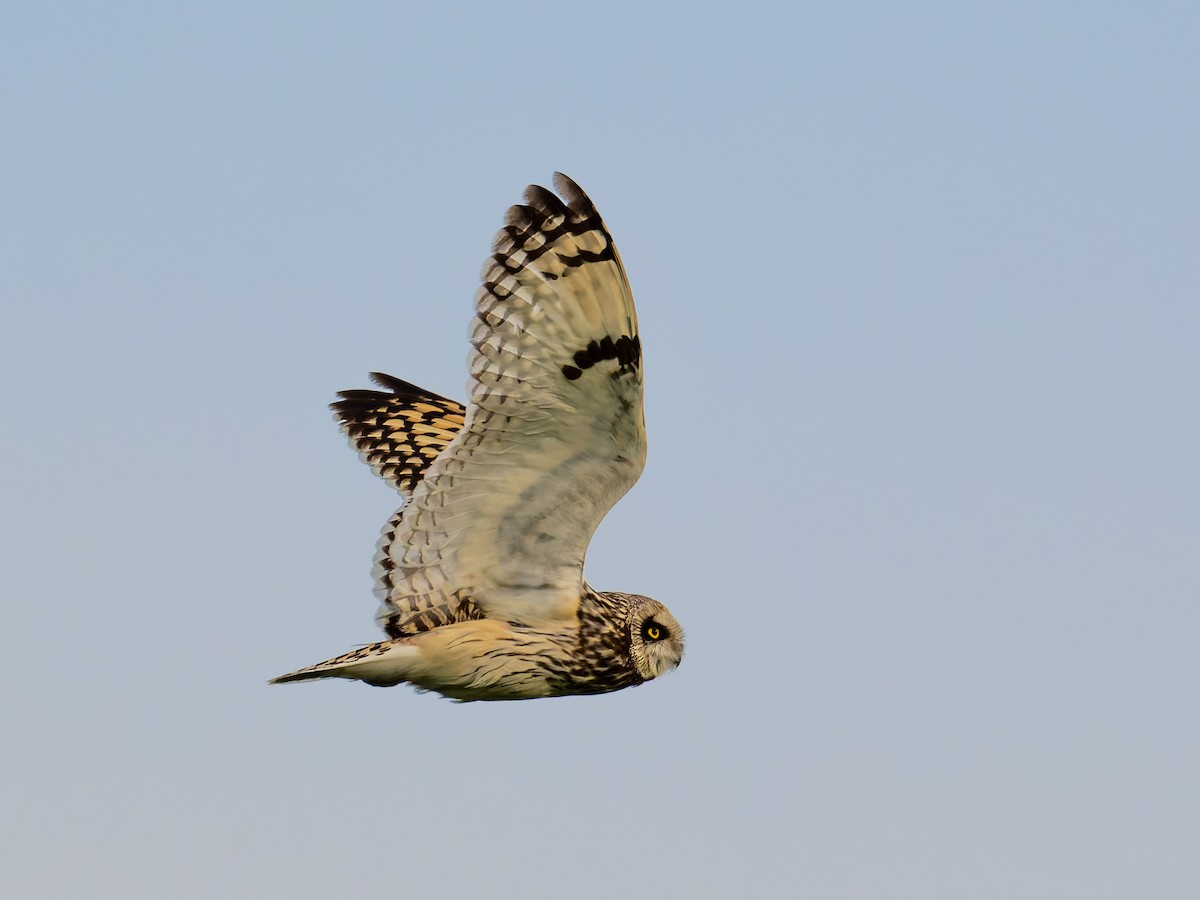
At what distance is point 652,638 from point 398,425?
83.3 inches

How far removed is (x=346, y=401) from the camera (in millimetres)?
8984

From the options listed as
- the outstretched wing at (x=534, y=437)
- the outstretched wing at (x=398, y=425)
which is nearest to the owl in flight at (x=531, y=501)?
the outstretched wing at (x=534, y=437)

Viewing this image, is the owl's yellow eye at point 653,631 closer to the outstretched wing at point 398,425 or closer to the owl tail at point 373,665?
the owl tail at point 373,665

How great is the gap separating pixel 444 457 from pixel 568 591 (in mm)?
998

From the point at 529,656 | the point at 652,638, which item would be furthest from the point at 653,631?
the point at 529,656

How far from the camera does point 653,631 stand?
753cm

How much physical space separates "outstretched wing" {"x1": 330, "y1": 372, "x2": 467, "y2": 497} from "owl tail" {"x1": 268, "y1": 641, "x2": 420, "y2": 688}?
4.65ft

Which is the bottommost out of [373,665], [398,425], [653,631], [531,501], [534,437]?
[373,665]

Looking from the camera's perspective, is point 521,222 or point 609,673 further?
point 609,673

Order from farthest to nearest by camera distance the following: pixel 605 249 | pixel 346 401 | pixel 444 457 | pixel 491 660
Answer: pixel 346 401, pixel 491 660, pixel 444 457, pixel 605 249

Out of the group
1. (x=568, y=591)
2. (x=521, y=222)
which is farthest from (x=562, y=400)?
(x=568, y=591)

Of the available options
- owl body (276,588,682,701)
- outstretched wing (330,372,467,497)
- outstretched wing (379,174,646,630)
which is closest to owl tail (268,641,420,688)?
owl body (276,588,682,701)

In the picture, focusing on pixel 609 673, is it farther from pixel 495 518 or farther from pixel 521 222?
pixel 521 222

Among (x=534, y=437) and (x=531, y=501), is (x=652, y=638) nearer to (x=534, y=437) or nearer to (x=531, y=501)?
(x=531, y=501)
